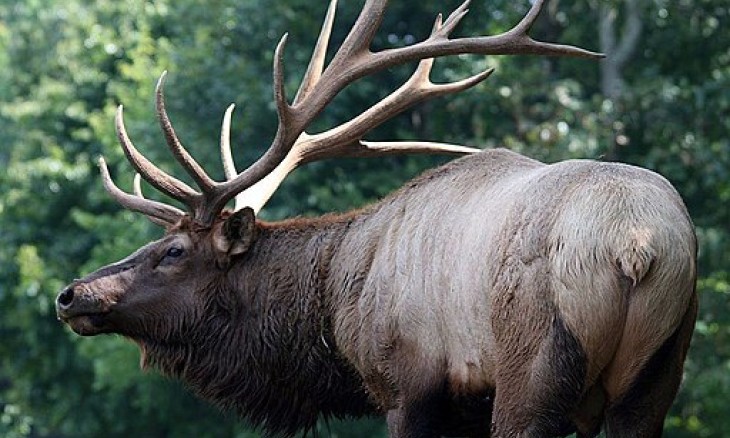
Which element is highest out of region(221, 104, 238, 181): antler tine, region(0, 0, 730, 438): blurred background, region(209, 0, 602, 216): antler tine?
region(209, 0, 602, 216): antler tine

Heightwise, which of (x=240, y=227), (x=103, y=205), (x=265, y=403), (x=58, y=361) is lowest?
(x=58, y=361)

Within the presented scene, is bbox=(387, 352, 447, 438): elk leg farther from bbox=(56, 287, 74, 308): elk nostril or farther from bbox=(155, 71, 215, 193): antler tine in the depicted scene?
bbox=(56, 287, 74, 308): elk nostril

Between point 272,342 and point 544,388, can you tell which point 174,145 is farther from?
point 544,388

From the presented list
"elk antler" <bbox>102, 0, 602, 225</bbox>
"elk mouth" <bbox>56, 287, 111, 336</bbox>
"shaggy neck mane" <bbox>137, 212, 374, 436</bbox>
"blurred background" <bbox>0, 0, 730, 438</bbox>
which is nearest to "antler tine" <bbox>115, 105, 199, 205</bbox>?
"elk antler" <bbox>102, 0, 602, 225</bbox>

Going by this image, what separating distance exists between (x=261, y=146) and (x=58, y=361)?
7712mm

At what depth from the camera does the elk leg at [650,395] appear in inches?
233

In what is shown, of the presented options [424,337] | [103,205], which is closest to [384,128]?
[103,205]

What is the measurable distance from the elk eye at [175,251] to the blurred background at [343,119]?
9317 millimetres

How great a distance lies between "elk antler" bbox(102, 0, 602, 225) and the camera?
24.3 ft

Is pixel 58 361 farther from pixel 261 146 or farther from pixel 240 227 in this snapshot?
pixel 240 227

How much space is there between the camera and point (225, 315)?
25.4ft

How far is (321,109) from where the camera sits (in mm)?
7645

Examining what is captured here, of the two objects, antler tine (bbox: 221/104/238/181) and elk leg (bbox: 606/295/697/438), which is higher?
antler tine (bbox: 221/104/238/181)

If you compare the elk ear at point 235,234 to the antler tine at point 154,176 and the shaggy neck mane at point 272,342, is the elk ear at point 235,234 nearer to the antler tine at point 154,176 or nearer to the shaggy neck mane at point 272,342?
the shaggy neck mane at point 272,342
